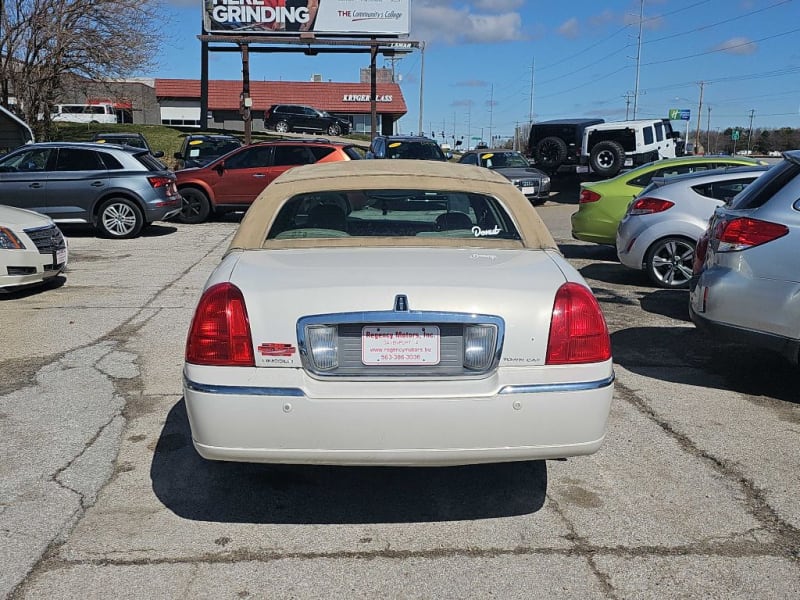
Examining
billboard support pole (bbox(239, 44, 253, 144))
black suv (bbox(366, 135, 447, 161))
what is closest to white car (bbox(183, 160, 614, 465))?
black suv (bbox(366, 135, 447, 161))

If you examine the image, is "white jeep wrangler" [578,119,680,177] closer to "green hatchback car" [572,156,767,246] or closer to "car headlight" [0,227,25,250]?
"green hatchback car" [572,156,767,246]

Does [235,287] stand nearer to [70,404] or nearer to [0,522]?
[0,522]

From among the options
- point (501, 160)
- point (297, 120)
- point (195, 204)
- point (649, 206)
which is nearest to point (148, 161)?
point (195, 204)

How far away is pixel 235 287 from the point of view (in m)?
3.51

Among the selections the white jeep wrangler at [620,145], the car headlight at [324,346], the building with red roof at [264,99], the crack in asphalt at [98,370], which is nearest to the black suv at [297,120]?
the building with red roof at [264,99]

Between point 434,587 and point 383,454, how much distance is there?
56cm

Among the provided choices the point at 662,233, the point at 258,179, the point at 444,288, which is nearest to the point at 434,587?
the point at 444,288

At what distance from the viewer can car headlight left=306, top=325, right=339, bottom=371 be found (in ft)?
11.0

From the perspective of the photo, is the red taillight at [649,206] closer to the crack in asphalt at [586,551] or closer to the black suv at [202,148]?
the crack in asphalt at [586,551]

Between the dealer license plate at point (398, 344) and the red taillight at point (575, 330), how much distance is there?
51 centimetres

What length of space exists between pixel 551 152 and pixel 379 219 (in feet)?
72.3

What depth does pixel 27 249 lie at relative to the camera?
879cm

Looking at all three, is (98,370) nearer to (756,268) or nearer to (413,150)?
(756,268)

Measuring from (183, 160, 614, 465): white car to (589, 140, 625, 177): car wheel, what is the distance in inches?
813
